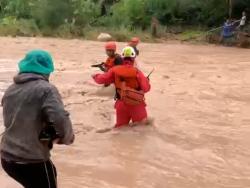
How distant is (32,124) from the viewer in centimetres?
416

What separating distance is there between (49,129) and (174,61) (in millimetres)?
16989

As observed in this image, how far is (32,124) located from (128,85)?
4.65 m

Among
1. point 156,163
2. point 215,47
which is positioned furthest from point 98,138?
point 215,47

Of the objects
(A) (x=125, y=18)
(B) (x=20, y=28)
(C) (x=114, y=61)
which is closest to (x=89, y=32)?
(B) (x=20, y=28)

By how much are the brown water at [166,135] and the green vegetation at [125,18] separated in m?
13.9

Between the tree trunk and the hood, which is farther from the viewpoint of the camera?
the tree trunk

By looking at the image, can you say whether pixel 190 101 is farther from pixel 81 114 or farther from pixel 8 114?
pixel 8 114

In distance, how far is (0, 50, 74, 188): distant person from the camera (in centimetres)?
408

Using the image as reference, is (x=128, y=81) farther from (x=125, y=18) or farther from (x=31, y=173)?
(x=125, y=18)

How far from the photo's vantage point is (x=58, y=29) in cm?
3391

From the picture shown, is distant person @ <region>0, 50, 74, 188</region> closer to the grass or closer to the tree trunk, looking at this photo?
the grass

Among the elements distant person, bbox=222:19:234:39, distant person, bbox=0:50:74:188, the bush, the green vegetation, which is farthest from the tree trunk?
distant person, bbox=0:50:74:188

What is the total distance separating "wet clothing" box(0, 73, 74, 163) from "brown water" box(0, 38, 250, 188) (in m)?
2.54

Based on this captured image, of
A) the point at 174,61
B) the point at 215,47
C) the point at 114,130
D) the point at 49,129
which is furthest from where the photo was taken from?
the point at 215,47
